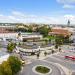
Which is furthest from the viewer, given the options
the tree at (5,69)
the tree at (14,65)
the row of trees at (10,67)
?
the tree at (14,65)

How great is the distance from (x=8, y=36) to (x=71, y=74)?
53.2m

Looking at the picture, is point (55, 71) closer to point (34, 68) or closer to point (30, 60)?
point (34, 68)

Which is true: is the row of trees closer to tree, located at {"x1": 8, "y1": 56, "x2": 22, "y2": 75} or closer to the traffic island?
tree, located at {"x1": 8, "y1": 56, "x2": 22, "y2": 75}

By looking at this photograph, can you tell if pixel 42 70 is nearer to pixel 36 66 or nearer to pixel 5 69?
pixel 36 66

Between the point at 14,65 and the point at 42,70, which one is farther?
the point at 42,70

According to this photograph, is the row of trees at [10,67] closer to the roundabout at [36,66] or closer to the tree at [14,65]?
the tree at [14,65]

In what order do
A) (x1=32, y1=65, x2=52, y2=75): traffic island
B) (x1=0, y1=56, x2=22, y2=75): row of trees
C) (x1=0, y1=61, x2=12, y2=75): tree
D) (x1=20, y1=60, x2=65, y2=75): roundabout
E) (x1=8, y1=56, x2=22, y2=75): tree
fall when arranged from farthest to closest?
1. (x1=20, y1=60, x2=65, y2=75): roundabout
2. (x1=32, y1=65, x2=52, y2=75): traffic island
3. (x1=8, y1=56, x2=22, y2=75): tree
4. (x1=0, y1=56, x2=22, y2=75): row of trees
5. (x1=0, y1=61, x2=12, y2=75): tree

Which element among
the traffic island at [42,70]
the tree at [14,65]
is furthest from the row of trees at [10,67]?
the traffic island at [42,70]

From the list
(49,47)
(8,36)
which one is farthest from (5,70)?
(8,36)

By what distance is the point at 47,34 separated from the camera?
92.7m

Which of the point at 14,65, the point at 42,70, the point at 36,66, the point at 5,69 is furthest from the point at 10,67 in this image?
the point at 36,66

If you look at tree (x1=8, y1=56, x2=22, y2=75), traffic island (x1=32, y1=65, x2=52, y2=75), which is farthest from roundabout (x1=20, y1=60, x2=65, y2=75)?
tree (x1=8, y1=56, x2=22, y2=75)

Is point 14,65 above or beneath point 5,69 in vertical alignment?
beneath

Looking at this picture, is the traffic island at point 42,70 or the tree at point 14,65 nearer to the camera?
the tree at point 14,65
